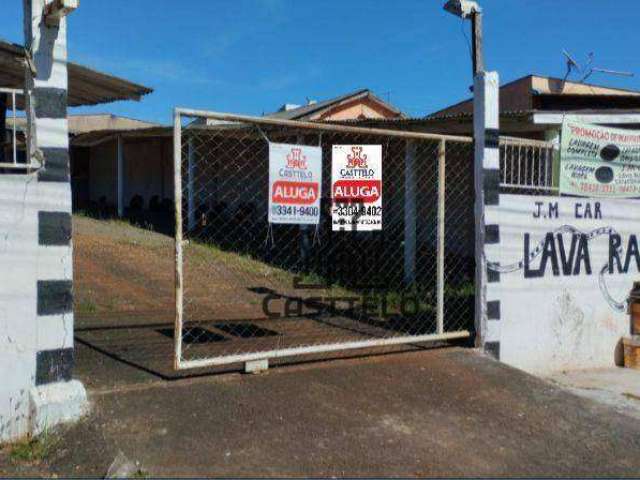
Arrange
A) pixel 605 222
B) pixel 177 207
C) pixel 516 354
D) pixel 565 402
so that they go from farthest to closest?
1. pixel 605 222
2. pixel 516 354
3. pixel 565 402
4. pixel 177 207

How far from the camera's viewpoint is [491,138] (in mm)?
6250

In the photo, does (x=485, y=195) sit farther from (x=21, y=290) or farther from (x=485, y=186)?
(x=21, y=290)

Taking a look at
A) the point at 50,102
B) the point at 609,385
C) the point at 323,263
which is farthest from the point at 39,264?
the point at 323,263

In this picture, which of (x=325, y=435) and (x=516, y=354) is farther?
(x=516, y=354)

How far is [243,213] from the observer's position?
1642 centimetres

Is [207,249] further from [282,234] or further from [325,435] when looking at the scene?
[325,435]


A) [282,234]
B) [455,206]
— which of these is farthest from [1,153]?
[455,206]

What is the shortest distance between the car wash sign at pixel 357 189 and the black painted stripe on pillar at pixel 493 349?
1.55m

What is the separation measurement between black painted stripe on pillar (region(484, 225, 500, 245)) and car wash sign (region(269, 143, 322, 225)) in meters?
1.79

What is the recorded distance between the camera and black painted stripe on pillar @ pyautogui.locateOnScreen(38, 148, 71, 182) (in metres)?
4.10

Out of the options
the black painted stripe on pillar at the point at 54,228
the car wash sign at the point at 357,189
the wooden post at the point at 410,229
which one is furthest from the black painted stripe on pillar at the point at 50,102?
the wooden post at the point at 410,229

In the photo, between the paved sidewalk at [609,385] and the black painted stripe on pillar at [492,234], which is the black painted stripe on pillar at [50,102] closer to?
the black painted stripe on pillar at [492,234]

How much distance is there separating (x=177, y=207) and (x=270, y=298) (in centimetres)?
461

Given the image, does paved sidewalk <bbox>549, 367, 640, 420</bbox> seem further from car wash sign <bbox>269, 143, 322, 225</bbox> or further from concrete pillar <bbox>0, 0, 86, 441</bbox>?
concrete pillar <bbox>0, 0, 86, 441</bbox>
